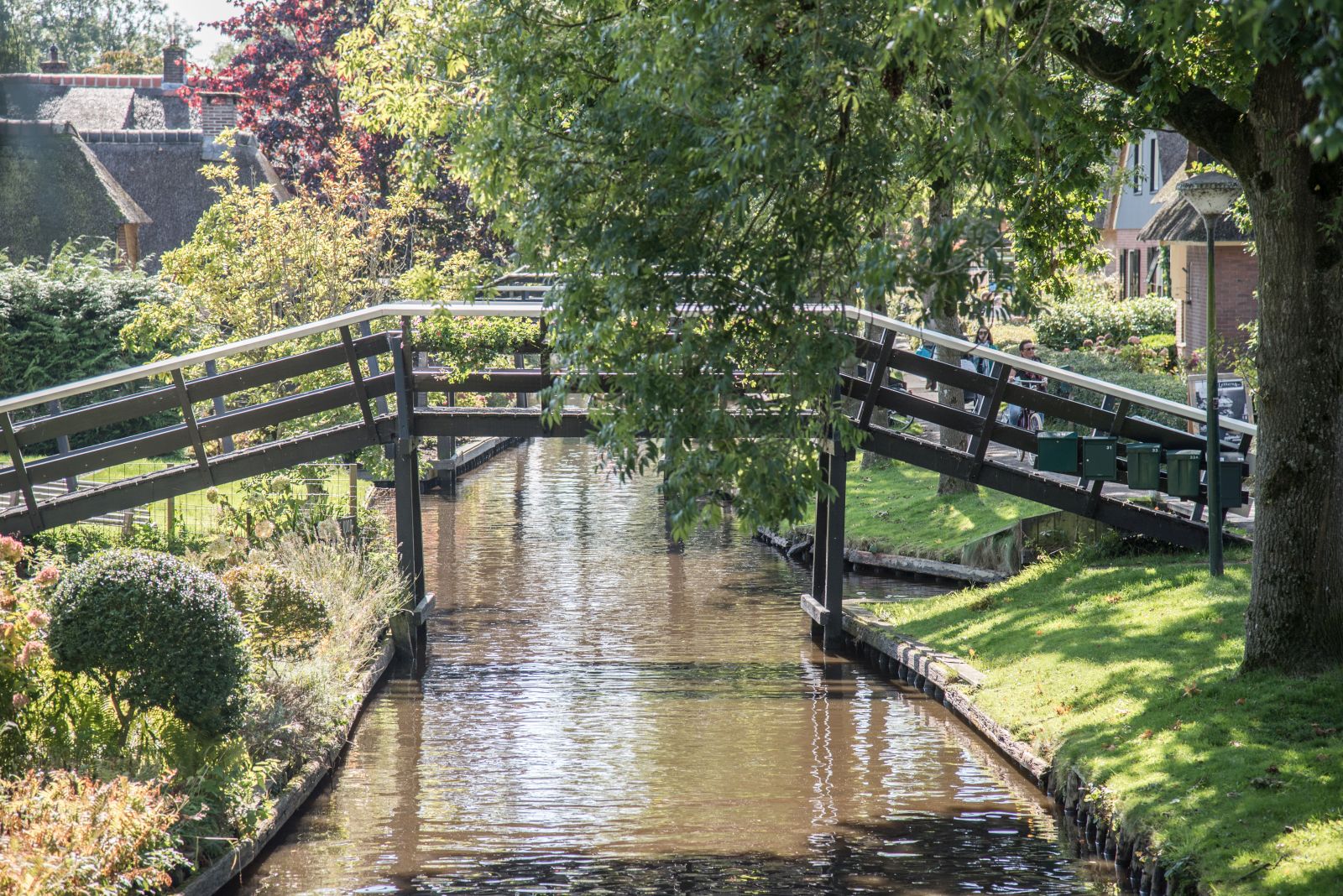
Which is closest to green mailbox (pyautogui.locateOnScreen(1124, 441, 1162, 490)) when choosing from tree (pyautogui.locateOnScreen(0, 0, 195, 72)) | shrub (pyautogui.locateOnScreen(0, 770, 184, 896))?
shrub (pyautogui.locateOnScreen(0, 770, 184, 896))

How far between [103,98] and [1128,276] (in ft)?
109

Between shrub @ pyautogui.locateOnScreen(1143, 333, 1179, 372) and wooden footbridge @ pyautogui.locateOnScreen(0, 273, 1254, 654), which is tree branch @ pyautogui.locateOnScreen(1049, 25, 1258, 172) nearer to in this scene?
wooden footbridge @ pyautogui.locateOnScreen(0, 273, 1254, 654)

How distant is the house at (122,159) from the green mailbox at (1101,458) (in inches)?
870

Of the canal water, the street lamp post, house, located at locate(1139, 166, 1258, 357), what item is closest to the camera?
the canal water

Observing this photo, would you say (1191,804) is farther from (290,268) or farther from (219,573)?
(290,268)

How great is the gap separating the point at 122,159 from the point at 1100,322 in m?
26.2

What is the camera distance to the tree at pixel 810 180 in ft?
27.3

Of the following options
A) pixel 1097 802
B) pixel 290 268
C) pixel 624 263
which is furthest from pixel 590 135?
pixel 290 268

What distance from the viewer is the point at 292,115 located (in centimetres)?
3728

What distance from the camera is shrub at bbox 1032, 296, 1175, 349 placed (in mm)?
37375

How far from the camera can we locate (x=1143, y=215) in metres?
45.5

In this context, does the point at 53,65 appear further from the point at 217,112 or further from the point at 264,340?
the point at 264,340

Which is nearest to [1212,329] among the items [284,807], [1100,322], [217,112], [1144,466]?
[1144,466]

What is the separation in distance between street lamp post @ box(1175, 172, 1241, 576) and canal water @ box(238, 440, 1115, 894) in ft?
10.8
